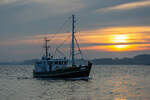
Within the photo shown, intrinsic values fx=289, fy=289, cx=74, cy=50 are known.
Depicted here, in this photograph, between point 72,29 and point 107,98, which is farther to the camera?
point 72,29

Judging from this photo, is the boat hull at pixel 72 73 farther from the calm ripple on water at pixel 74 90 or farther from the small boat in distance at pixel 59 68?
the calm ripple on water at pixel 74 90

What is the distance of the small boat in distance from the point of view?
205 feet

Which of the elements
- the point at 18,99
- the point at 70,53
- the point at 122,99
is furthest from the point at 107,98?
the point at 70,53

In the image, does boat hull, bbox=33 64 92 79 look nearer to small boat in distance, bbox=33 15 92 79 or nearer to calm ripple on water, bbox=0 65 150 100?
small boat in distance, bbox=33 15 92 79

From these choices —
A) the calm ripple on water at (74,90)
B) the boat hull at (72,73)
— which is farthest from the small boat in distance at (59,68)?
the calm ripple on water at (74,90)

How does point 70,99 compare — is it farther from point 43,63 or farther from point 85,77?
point 43,63

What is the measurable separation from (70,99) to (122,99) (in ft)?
21.2

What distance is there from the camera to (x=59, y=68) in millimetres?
65688

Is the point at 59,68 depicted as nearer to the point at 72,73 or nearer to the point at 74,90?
the point at 72,73

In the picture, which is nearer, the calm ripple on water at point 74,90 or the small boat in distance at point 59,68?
the calm ripple on water at point 74,90

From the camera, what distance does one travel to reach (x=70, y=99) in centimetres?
3600

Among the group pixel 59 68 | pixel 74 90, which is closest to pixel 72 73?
pixel 59 68

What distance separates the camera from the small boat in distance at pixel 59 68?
6262 cm

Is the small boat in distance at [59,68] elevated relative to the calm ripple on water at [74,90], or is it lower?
elevated
